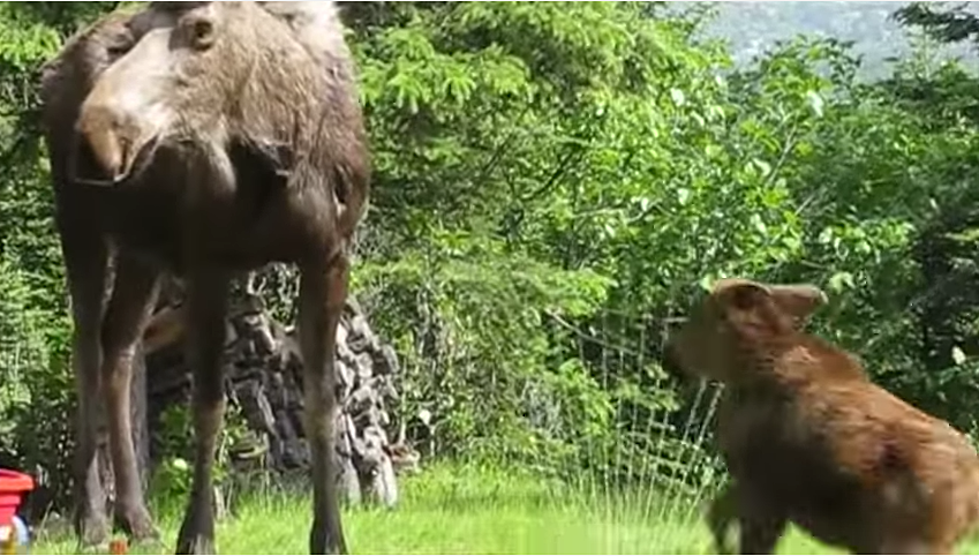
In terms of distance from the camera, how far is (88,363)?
203 inches

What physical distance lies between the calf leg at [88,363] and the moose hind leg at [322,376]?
68cm

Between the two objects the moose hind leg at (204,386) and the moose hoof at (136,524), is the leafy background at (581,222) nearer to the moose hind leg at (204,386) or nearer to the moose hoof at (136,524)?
the moose hoof at (136,524)

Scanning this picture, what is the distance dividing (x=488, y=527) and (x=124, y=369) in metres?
1.15

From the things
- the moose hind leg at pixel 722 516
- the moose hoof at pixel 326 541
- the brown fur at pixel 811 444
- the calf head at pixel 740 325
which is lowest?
the moose hoof at pixel 326 541

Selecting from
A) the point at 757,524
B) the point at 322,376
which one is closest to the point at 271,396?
the point at 322,376

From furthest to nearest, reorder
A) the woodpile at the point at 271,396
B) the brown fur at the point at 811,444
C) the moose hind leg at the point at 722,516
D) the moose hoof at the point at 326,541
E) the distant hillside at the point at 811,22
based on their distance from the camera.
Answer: the woodpile at the point at 271,396
the distant hillside at the point at 811,22
the moose hoof at the point at 326,541
the moose hind leg at the point at 722,516
the brown fur at the point at 811,444

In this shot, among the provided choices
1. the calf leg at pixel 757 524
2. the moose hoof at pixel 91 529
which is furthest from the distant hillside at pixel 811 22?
the calf leg at pixel 757 524

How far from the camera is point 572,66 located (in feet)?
26.2

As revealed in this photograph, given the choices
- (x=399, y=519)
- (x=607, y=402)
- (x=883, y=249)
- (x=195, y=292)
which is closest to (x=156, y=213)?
(x=195, y=292)

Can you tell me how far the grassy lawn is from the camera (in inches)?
146

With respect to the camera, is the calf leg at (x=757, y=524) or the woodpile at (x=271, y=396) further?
the woodpile at (x=271, y=396)

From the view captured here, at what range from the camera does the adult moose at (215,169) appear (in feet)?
12.9

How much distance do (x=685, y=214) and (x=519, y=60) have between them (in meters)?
1.10

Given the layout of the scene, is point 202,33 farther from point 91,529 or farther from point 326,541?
point 91,529
